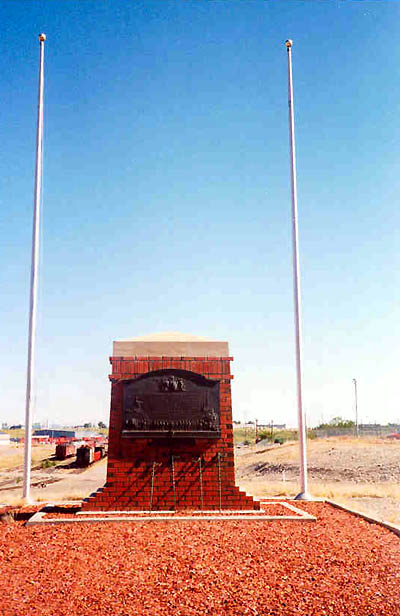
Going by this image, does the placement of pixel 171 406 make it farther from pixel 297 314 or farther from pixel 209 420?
pixel 297 314

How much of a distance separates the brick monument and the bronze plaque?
2 cm

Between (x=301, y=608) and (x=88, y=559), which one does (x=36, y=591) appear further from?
(x=301, y=608)

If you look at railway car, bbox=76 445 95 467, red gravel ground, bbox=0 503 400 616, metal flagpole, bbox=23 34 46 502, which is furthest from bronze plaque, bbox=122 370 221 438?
railway car, bbox=76 445 95 467

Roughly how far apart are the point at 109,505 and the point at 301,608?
19.8ft

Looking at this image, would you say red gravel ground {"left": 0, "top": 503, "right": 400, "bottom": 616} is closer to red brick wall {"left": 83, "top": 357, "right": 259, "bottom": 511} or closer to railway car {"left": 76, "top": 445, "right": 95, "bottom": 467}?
red brick wall {"left": 83, "top": 357, "right": 259, "bottom": 511}

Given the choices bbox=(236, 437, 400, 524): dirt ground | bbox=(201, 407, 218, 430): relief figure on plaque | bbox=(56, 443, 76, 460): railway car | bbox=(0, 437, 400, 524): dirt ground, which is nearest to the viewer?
bbox=(201, 407, 218, 430): relief figure on plaque

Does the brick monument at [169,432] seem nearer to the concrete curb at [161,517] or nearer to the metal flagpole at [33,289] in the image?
the concrete curb at [161,517]

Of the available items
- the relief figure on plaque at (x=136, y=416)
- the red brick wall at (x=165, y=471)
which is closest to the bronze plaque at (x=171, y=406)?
the relief figure on plaque at (x=136, y=416)

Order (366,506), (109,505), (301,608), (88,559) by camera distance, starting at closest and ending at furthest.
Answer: (301,608) < (88,559) < (109,505) < (366,506)

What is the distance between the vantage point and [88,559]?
7.48 meters

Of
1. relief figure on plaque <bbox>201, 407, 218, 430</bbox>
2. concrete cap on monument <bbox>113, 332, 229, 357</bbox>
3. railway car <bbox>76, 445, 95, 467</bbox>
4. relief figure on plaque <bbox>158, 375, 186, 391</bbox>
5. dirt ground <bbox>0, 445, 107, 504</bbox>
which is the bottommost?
dirt ground <bbox>0, 445, 107, 504</bbox>

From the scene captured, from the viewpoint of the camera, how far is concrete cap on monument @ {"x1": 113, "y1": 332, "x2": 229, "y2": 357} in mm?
11695

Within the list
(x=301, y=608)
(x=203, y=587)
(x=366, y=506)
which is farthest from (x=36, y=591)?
(x=366, y=506)

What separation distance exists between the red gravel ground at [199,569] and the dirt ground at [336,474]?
663 cm
